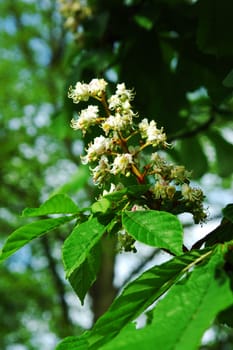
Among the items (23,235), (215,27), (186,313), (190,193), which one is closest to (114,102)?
(190,193)

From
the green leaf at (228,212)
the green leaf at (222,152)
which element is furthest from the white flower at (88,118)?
the green leaf at (222,152)

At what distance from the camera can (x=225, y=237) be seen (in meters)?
1.05

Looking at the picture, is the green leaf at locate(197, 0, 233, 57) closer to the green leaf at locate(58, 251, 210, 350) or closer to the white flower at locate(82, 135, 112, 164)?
the white flower at locate(82, 135, 112, 164)

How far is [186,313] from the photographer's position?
28.0 inches

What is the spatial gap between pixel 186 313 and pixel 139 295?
180 mm

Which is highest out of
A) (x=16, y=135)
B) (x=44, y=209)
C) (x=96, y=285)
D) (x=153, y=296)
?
(x=16, y=135)

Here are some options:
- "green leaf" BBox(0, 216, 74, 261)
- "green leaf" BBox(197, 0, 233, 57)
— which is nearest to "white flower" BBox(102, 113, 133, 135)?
"green leaf" BBox(0, 216, 74, 261)

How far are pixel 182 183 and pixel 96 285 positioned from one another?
8091mm

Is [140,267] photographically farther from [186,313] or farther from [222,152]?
[186,313]

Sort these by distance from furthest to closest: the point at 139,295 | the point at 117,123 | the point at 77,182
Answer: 1. the point at 77,182
2. the point at 117,123
3. the point at 139,295

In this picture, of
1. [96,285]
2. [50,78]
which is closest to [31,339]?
[96,285]

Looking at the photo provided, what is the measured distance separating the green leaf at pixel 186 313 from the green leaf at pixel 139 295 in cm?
5

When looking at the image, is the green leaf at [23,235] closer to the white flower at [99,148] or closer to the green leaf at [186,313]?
the white flower at [99,148]

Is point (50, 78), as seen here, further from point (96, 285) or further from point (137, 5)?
point (137, 5)
